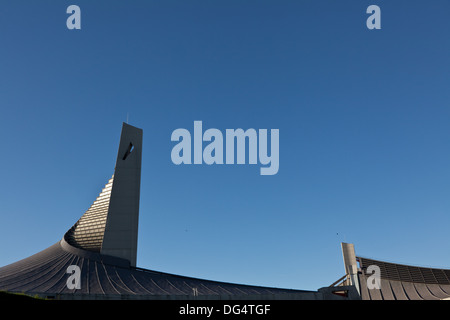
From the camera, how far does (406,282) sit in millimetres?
65562

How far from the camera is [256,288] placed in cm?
3941

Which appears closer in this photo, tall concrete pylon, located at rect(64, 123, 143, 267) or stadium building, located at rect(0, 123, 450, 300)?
stadium building, located at rect(0, 123, 450, 300)

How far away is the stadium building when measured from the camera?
3045 centimetres

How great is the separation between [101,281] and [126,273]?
4.79m

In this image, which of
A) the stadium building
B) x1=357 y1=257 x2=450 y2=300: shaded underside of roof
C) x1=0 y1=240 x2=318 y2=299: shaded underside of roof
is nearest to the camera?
the stadium building

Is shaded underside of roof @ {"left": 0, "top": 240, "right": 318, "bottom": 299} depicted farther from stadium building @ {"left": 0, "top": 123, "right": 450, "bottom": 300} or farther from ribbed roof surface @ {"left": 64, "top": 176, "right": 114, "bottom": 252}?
ribbed roof surface @ {"left": 64, "top": 176, "right": 114, "bottom": 252}

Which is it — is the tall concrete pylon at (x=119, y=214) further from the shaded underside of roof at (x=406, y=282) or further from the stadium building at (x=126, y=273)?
the shaded underside of roof at (x=406, y=282)

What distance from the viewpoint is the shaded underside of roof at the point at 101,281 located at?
30.9 m

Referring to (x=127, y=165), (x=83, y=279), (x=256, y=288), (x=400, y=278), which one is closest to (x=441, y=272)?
(x=400, y=278)

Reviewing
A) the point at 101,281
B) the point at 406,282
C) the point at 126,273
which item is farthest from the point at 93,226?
the point at 406,282

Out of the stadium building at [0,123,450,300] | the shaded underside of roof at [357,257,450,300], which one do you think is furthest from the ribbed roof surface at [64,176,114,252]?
the shaded underside of roof at [357,257,450,300]

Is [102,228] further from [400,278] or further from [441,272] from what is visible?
[441,272]
